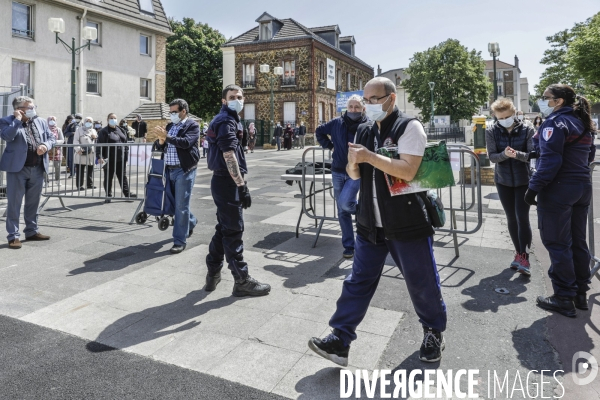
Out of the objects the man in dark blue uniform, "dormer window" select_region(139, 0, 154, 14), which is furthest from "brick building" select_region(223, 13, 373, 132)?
the man in dark blue uniform

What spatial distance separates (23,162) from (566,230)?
6626 millimetres

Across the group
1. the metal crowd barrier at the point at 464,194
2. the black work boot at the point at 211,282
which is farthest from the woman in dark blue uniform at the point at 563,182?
the black work boot at the point at 211,282

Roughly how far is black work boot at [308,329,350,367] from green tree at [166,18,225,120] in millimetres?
43887

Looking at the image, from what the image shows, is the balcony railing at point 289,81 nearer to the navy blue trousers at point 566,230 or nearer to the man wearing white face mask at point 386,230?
the navy blue trousers at point 566,230

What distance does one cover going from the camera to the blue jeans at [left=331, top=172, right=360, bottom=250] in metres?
5.36

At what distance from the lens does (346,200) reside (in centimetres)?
538

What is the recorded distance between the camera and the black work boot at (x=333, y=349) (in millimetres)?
3076

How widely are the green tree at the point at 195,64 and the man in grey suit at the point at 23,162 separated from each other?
39235 millimetres

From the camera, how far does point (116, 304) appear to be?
431 centimetres

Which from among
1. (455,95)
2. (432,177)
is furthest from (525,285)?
(455,95)

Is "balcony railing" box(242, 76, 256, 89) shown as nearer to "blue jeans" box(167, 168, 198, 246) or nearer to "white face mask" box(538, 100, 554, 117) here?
"blue jeans" box(167, 168, 198, 246)

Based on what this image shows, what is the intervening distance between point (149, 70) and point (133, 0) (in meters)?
4.11

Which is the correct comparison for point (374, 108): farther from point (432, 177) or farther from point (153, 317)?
point (153, 317)

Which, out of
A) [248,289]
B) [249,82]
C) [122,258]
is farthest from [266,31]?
[248,289]
